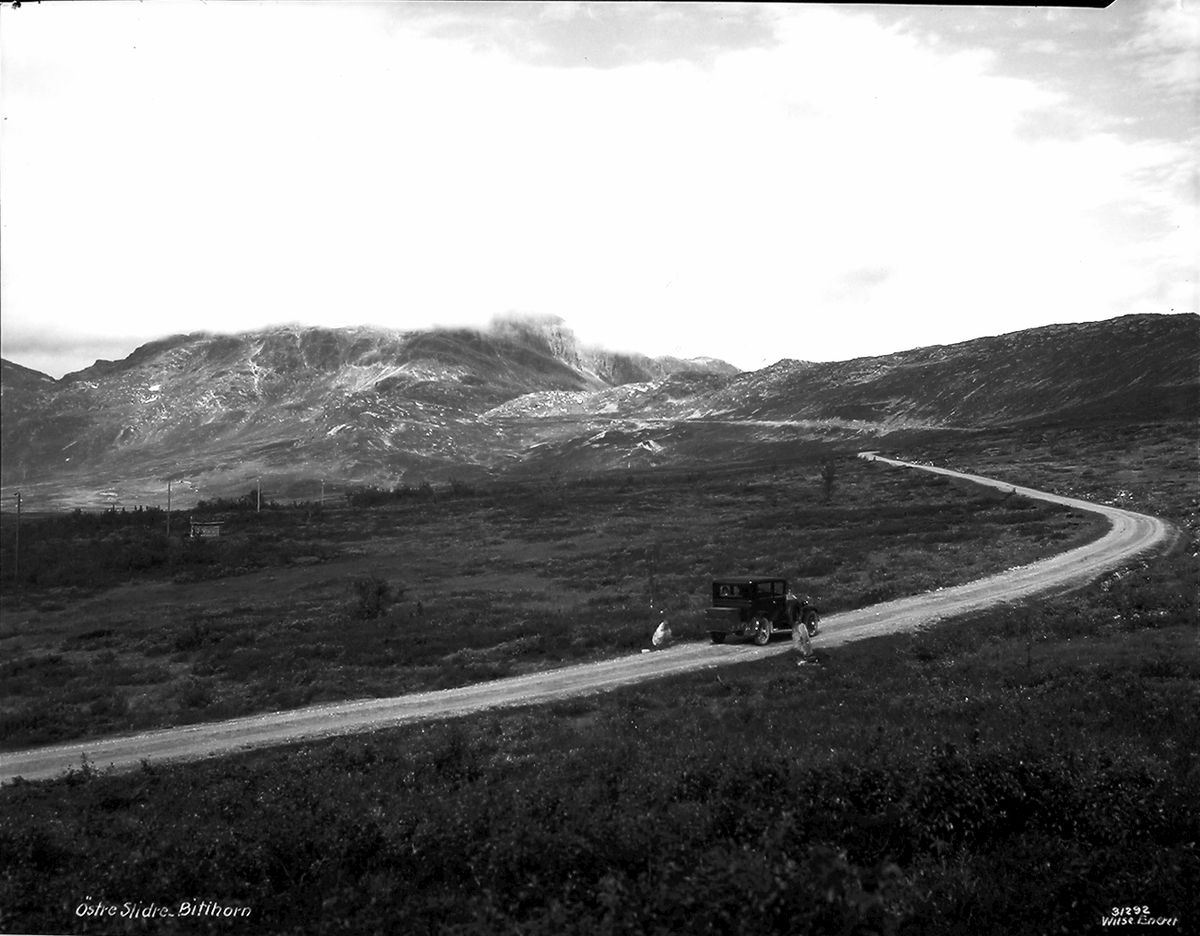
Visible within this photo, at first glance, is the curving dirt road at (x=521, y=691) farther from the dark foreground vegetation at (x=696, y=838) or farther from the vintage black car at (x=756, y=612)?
the dark foreground vegetation at (x=696, y=838)

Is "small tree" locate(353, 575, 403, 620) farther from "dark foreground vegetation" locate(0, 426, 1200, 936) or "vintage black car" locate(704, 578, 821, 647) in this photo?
"dark foreground vegetation" locate(0, 426, 1200, 936)

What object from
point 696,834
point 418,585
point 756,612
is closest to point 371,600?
point 418,585

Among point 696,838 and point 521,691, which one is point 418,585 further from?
point 696,838

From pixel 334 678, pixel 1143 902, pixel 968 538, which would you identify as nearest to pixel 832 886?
pixel 1143 902

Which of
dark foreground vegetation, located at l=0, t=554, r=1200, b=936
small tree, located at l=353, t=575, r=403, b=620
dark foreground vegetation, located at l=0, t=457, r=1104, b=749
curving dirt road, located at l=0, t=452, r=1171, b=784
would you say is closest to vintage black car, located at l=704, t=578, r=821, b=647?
Answer: curving dirt road, located at l=0, t=452, r=1171, b=784

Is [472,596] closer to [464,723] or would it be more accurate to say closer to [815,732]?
[464,723]

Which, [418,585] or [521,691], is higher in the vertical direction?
[521,691]
